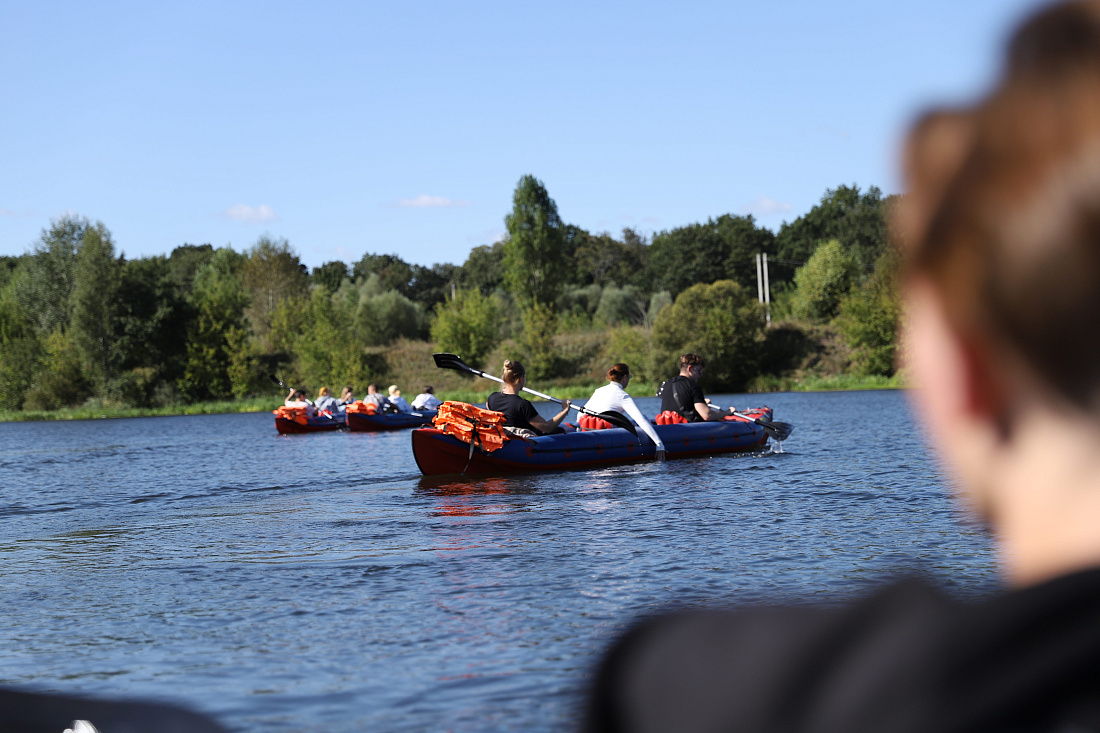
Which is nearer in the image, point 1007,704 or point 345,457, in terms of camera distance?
point 1007,704

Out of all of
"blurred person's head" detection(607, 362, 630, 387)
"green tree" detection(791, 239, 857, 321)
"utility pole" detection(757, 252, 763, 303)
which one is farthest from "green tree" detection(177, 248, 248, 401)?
"blurred person's head" detection(607, 362, 630, 387)

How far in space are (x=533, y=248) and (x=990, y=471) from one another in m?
62.5

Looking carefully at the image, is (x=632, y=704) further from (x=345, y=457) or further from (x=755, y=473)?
(x=345, y=457)

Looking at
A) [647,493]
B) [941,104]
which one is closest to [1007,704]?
[941,104]

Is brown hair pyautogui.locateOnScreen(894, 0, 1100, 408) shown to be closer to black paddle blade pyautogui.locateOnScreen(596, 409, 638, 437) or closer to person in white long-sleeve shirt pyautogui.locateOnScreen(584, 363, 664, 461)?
person in white long-sleeve shirt pyautogui.locateOnScreen(584, 363, 664, 461)

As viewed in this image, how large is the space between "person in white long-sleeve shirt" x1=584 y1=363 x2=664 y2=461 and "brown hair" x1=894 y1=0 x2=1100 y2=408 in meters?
15.2

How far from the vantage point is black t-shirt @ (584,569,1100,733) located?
0.62 m

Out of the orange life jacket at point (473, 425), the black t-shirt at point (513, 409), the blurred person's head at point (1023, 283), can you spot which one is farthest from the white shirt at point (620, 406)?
the blurred person's head at point (1023, 283)

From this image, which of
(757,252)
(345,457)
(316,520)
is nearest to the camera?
(316,520)

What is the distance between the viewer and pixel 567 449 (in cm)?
1503

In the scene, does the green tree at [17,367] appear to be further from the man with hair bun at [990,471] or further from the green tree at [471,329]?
the man with hair bun at [990,471]

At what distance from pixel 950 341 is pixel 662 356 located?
54.8 meters

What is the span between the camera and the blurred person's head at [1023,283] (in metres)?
0.63

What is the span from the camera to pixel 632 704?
738mm
